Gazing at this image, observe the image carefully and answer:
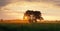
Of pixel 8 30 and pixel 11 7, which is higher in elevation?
pixel 11 7

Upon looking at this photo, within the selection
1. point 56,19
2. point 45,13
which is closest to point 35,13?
point 45,13

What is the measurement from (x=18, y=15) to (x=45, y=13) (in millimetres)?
684

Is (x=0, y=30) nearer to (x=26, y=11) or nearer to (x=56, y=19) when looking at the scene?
(x=26, y=11)

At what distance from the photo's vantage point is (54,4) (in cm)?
470

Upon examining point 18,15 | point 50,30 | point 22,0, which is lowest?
point 50,30

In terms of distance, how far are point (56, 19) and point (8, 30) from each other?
1.54 meters

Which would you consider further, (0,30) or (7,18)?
(7,18)

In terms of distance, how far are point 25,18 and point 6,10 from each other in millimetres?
566

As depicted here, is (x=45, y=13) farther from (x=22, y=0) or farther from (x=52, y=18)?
(x=22, y=0)

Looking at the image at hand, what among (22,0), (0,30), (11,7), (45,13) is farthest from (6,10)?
(0,30)

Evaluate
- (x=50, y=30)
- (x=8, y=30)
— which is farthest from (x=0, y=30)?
(x=50, y=30)

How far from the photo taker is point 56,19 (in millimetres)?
4594

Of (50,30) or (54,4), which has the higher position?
(54,4)

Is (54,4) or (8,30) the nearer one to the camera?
(8,30)
